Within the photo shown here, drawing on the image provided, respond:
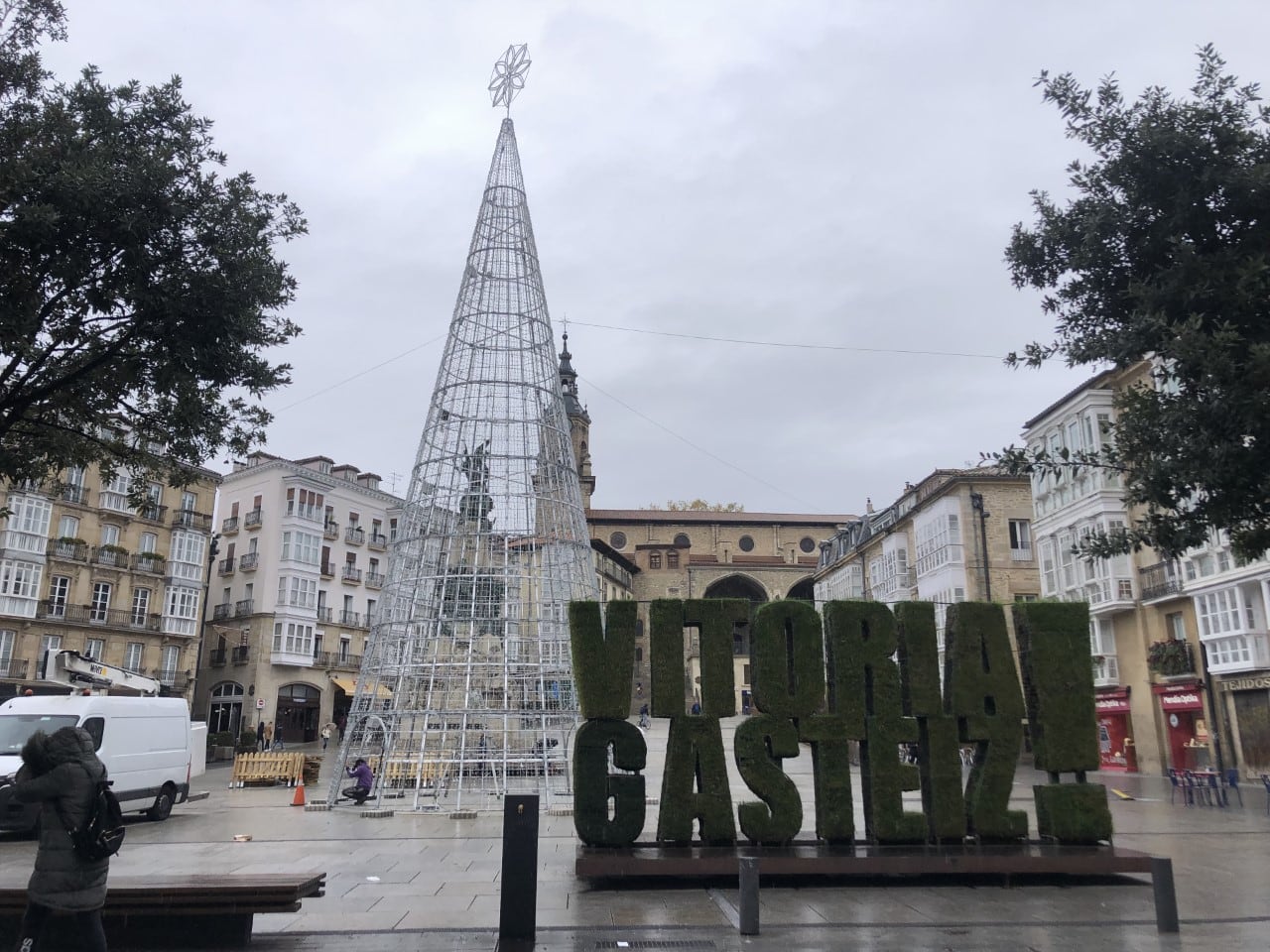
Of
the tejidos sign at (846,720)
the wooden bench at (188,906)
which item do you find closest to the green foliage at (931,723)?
the tejidos sign at (846,720)

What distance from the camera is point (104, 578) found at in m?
41.7

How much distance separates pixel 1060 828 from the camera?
12344mm

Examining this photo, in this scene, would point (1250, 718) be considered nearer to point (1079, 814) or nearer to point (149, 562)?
point (1079, 814)

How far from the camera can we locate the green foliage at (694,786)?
1222 centimetres

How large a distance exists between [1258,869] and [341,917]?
1196 centimetres

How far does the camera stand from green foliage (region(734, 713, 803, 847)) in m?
12.2

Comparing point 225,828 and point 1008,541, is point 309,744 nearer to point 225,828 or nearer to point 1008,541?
point 225,828

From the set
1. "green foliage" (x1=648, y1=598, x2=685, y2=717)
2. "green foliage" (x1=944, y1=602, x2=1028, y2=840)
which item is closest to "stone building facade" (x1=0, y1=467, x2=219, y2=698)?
"green foliage" (x1=648, y1=598, x2=685, y2=717)

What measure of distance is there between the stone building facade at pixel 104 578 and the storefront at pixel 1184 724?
117 feet

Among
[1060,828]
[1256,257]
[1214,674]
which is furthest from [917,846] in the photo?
[1214,674]

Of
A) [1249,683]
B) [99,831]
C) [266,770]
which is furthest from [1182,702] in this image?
[99,831]

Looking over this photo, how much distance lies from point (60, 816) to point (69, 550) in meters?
39.6

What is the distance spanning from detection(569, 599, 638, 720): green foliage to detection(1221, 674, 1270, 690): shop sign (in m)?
21.7

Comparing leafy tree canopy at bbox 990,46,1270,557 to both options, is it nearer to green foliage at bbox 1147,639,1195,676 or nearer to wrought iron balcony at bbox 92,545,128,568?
green foliage at bbox 1147,639,1195,676
